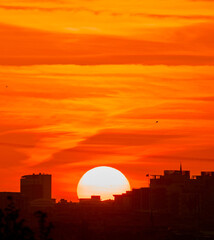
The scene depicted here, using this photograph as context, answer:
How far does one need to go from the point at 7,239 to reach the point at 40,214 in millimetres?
7281

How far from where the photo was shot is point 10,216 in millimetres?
144500

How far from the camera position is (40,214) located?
139250 millimetres

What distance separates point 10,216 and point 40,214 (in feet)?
20.2

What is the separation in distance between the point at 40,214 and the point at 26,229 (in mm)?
3321

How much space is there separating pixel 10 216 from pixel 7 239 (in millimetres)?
2353

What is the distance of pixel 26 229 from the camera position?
136 m

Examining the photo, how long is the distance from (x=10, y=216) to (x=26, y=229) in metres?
Answer: 8.39

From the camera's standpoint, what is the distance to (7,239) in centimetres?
14500

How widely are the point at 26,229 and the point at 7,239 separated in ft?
29.8
